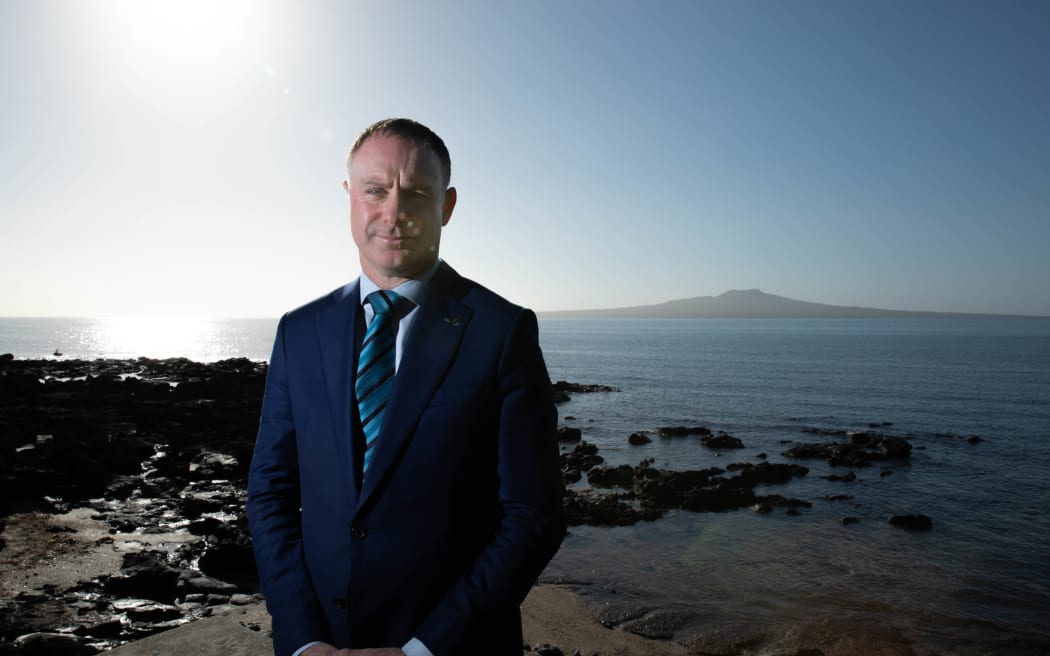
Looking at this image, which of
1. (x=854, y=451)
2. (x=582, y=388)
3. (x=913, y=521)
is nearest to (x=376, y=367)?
(x=913, y=521)

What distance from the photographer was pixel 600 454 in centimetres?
2572

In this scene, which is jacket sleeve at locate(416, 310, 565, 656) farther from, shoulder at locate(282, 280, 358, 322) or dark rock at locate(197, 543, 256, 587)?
dark rock at locate(197, 543, 256, 587)

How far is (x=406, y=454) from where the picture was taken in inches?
79.7

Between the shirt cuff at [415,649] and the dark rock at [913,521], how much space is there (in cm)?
1927

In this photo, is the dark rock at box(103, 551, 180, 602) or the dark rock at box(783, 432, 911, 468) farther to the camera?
the dark rock at box(783, 432, 911, 468)

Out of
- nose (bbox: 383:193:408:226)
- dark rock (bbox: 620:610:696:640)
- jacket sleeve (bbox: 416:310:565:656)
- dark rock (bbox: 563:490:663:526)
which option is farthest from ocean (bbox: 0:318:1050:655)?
nose (bbox: 383:193:408:226)

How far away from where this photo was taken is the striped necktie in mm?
2105

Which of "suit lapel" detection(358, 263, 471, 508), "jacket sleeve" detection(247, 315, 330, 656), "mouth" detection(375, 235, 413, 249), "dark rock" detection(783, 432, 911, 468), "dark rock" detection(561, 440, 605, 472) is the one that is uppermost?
"mouth" detection(375, 235, 413, 249)

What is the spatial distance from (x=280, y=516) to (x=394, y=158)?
142 cm

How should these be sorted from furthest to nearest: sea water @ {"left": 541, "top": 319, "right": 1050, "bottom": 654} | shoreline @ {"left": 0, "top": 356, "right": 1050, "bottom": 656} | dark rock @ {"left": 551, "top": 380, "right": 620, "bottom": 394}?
dark rock @ {"left": 551, "top": 380, "right": 620, "bottom": 394} < sea water @ {"left": 541, "top": 319, "right": 1050, "bottom": 654} < shoreline @ {"left": 0, "top": 356, "right": 1050, "bottom": 656}

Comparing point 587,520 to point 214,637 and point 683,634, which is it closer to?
point 683,634

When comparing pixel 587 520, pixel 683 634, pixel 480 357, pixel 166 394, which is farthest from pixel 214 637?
pixel 166 394

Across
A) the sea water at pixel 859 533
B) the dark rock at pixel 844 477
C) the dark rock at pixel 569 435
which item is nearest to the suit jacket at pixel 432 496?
the sea water at pixel 859 533

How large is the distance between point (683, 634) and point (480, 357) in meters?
9.71
